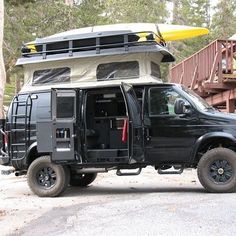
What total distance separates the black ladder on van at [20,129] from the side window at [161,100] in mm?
2694

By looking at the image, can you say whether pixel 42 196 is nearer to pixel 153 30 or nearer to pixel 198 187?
pixel 198 187

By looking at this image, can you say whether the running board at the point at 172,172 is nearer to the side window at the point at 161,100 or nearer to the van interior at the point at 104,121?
the van interior at the point at 104,121

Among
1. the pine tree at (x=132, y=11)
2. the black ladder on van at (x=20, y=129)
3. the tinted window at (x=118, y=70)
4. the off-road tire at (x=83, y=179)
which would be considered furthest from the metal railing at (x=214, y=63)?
the pine tree at (x=132, y=11)

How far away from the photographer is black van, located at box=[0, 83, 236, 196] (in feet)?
37.4

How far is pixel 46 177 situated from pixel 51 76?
224 centimetres

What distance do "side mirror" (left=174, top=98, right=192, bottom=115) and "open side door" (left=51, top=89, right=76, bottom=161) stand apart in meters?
2.18

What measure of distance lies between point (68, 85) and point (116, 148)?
5.72 feet

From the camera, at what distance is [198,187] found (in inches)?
500

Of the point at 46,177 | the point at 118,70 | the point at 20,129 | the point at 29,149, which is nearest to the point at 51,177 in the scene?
the point at 46,177

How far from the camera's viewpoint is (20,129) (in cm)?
1230

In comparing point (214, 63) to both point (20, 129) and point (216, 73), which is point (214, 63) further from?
point (20, 129)

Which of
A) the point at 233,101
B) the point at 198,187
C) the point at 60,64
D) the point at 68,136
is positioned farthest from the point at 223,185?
the point at 233,101

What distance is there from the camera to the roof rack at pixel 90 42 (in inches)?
459

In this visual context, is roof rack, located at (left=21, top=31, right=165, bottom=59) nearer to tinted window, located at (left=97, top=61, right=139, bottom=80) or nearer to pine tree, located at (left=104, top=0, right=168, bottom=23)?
tinted window, located at (left=97, top=61, right=139, bottom=80)
